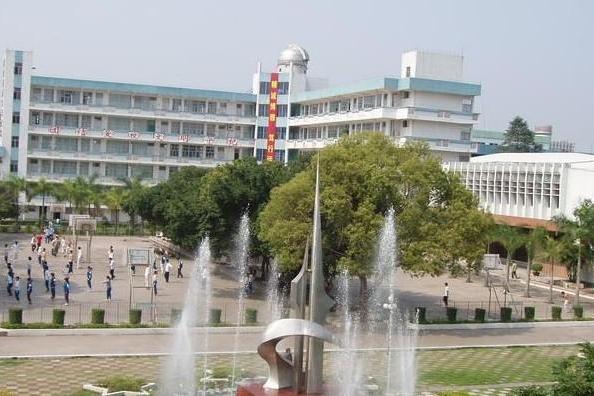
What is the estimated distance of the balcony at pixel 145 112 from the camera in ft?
226

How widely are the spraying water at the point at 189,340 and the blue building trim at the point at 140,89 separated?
35499 millimetres

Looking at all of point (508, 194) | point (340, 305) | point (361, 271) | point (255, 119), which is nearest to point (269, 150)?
point (255, 119)

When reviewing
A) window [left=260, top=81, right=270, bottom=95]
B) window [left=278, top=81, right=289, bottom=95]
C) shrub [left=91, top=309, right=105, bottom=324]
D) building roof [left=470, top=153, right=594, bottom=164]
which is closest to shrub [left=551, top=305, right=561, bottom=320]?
building roof [left=470, top=153, right=594, bottom=164]

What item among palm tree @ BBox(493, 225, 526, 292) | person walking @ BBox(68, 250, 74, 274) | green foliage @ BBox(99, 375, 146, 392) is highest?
palm tree @ BBox(493, 225, 526, 292)

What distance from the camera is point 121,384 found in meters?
20.6

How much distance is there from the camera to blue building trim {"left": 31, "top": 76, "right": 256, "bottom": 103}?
226 feet

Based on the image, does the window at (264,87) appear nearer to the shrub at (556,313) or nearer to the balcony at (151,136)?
the balcony at (151,136)

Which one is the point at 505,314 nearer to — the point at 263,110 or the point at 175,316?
the point at 175,316

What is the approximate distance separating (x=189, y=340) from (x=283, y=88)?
50.9 meters

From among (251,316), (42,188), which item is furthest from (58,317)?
(42,188)

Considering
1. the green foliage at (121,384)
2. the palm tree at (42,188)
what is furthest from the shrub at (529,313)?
the palm tree at (42,188)

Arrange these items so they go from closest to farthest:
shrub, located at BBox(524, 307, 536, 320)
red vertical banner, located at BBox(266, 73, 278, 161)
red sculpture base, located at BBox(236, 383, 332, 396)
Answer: red sculpture base, located at BBox(236, 383, 332, 396), shrub, located at BBox(524, 307, 536, 320), red vertical banner, located at BBox(266, 73, 278, 161)

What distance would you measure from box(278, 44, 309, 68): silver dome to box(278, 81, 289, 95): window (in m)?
2.09

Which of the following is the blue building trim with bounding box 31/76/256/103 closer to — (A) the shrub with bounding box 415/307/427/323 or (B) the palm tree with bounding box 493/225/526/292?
(B) the palm tree with bounding box 493/225/526/292
